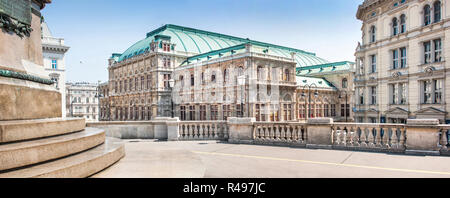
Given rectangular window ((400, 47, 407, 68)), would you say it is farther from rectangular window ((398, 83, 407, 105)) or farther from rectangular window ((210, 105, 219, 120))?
rectangular window ((210, 105, 219, 120))

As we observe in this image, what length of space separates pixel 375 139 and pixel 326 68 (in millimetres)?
58319

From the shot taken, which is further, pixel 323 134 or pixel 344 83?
pixel 344 83

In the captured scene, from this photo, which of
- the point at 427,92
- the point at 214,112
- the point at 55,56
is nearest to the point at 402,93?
the point at 427,92

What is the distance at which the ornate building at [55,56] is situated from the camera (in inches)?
1777

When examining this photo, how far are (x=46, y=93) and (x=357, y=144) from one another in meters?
9.68

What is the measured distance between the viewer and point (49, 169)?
14.6 feet

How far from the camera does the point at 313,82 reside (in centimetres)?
5606

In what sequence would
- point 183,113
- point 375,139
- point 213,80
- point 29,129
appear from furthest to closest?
point 183,113
point 213,80
point 375,139
point 29,129

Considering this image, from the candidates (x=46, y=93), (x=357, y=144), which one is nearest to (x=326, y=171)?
(x=357, y=144)

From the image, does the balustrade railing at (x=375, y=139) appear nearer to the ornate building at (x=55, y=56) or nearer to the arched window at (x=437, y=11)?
the arched window at (x=437, y=11)

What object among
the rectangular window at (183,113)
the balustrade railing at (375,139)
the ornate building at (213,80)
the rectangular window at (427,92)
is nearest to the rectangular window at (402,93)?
the rectangular window at (427,92)

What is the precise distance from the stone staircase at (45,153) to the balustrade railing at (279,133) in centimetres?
671

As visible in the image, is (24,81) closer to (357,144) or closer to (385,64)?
(357,144)

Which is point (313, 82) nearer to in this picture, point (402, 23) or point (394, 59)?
point (394, 59)
